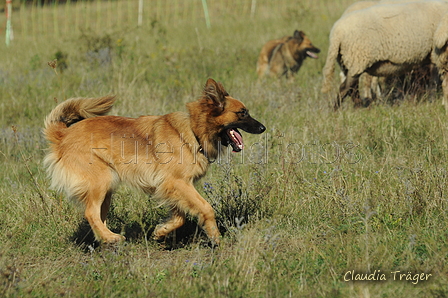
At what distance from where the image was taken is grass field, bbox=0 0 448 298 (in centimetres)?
377

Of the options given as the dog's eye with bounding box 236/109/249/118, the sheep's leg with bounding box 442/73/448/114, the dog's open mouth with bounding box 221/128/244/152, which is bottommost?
the sheep's leg with bounding box 442/73/448/114

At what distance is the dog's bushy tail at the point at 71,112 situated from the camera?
4988 millimetres

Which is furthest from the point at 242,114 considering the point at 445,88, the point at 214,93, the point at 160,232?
the point at 445,88

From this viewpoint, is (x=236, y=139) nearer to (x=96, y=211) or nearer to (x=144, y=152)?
(x=144, y=152)

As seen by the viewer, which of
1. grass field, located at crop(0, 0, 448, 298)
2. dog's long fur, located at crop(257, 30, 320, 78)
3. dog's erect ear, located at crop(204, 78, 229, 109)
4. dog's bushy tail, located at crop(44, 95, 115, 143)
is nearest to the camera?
grass field, located at crop(0, 0, 448, 298)

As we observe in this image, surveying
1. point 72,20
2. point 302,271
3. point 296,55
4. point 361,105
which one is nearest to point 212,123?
point 302,271

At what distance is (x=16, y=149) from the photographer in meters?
7.77

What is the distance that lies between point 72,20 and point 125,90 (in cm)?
1978

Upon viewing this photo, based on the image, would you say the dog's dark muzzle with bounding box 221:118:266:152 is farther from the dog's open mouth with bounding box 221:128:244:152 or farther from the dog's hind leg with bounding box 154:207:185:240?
the dog's hind leg with bounding box 154:207:185:240

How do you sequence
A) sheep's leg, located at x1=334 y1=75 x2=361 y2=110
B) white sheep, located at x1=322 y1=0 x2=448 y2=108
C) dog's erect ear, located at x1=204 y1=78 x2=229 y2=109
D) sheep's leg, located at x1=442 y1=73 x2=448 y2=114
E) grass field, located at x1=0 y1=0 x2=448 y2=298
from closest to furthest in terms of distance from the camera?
grass field, located at x1=0 y1=0 x2=448 y2=298, dog's erect ear, located at x1=204 y1=78 x2=229 y2=109, sheep's leg, located at x1=442 y1=73 x2=448 y2=114, white sheep, located at x1=322 y1=0 x2=448 y2=108, sheep's leg, located at x1=334 y1=75 x2=361 y2=110

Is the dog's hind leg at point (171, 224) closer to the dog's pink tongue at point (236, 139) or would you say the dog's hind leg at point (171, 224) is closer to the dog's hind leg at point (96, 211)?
the dog's hind leg at point (96, 211)

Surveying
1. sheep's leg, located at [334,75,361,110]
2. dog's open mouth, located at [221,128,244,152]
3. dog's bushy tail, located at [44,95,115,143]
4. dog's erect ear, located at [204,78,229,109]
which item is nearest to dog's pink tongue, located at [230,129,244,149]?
dog's open mouth, located at [221,128,244,152]

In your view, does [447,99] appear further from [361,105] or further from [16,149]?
[16,149]

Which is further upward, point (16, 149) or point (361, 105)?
point (361, 105)
